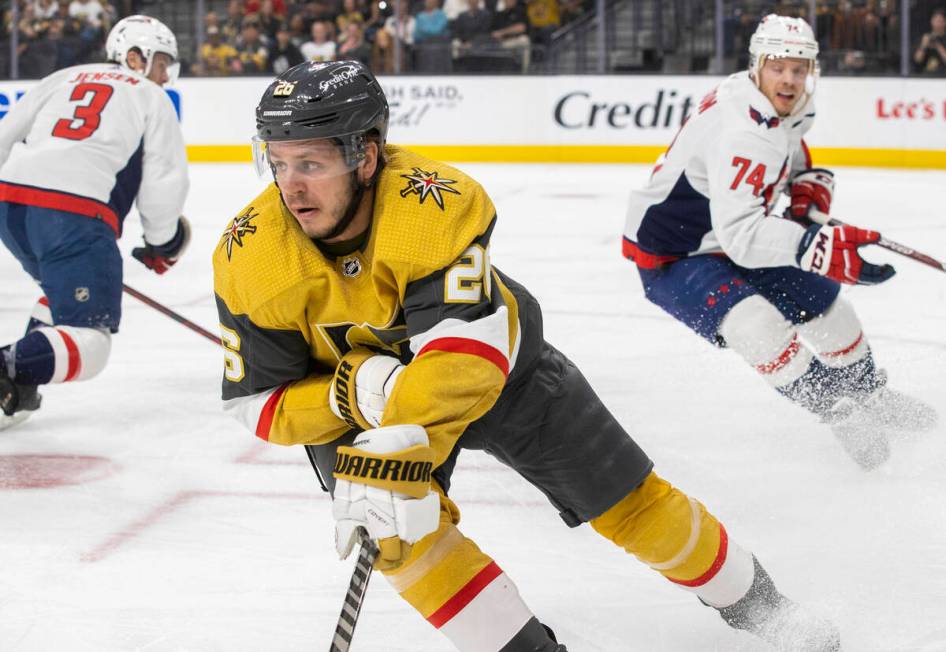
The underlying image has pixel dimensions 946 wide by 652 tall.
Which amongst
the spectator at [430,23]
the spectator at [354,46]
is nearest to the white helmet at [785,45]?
the spectator at [430,23]

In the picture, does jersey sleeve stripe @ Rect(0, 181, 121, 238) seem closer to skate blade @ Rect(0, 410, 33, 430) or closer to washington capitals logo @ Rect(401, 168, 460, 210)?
skate blade @ Rect(0, 410, 33, 430)

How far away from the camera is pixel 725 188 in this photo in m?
2.78

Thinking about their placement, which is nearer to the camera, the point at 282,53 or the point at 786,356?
the point at 786,356

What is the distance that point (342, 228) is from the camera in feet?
5.13

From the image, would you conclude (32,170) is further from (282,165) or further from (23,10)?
(23,10)

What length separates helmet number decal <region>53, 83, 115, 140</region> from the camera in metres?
3.16

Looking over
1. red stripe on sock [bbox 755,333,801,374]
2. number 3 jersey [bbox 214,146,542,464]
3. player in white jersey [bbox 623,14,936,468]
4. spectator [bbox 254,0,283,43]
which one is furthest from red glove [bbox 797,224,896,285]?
spectator [bbox 254,0,283,43]

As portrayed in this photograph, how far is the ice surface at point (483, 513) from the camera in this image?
6.57 feet

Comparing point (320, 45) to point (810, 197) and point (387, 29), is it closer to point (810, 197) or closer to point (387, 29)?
point (387, 29)

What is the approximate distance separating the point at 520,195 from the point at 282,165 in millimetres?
5934

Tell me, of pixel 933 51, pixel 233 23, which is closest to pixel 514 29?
pixel 233 23

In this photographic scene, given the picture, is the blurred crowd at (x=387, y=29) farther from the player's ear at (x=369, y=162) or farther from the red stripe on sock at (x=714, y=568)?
the player's ear at (x=369, y=162)

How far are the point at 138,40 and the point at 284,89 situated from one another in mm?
2047

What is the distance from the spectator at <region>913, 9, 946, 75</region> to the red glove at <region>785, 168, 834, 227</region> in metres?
5.60
